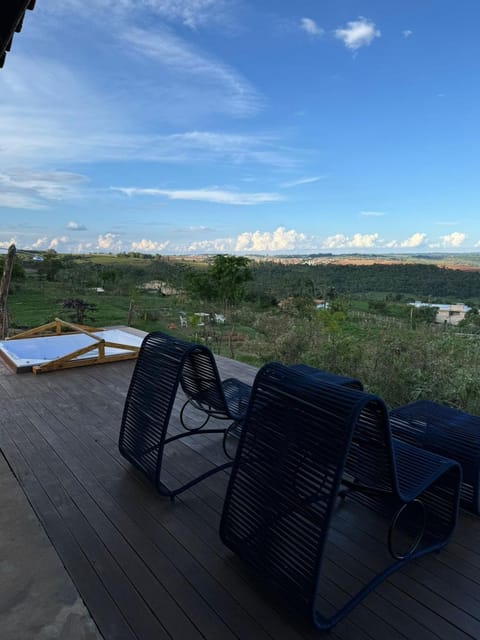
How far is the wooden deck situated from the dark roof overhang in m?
2.58

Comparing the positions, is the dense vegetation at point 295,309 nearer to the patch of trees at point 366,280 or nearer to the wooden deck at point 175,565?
the patch of trees at point 366,280

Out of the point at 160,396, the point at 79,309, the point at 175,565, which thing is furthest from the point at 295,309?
the point at 175,565

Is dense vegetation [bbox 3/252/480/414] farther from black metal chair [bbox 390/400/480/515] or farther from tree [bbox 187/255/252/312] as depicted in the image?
black metal chair [bbox 390/400/480/515]

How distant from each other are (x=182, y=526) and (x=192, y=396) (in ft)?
3.25

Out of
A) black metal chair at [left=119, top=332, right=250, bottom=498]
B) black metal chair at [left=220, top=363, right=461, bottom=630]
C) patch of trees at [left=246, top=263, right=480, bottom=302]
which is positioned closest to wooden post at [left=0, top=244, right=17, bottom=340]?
patch of trees at [left=246, top=263, right=480, bottom=302]

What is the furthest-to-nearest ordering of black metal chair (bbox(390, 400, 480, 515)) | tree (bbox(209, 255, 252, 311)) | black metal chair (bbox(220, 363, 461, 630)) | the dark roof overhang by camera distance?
tree (bbox(209, 255, 252, 311)) < black metal chair (bbox(390, 400, 480, 515)) < the dark roof overhang < black metal chair (bbox(220, 363, 461, 630))

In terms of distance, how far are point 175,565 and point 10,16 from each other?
9.00ft

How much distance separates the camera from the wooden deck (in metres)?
1.57

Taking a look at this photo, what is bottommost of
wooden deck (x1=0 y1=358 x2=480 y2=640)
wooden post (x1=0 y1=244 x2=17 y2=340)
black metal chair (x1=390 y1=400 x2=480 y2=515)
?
wooden deck (x1=0 y1=358 x2=480 y2=640)

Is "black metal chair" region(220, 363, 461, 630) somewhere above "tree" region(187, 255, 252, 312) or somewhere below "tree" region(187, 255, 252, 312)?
below

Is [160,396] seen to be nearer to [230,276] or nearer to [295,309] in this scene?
[295,309]

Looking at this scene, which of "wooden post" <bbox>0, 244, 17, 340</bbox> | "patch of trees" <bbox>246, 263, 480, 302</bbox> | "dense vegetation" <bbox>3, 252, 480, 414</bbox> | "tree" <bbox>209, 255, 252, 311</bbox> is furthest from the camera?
"tree" <bbox>209, 255, 252, 311</bbox>

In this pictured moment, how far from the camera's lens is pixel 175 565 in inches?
73.9

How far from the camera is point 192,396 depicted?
298 centimetres
